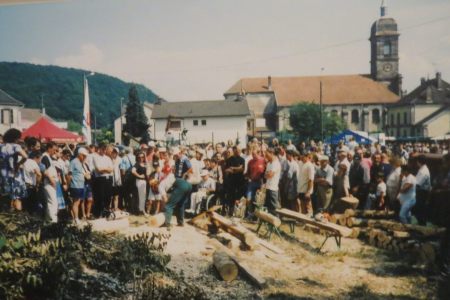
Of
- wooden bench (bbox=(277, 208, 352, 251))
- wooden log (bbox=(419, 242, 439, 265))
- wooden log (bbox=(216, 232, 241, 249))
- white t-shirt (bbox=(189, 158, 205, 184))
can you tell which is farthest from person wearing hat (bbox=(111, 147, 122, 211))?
wooden log (bbox=(419, 242, 439, 265))

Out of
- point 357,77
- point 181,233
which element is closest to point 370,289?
point 181,233

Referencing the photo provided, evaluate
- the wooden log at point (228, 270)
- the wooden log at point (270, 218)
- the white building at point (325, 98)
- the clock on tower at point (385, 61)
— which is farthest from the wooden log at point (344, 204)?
the clock on tower at point (385, 61)

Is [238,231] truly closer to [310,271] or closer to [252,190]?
[310,271]

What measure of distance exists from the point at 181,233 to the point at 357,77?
178ft

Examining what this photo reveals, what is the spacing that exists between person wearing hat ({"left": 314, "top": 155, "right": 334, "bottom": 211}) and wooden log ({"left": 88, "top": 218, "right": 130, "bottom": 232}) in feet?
12.8

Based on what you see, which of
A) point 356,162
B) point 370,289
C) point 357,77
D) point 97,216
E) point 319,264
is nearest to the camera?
point 370,289

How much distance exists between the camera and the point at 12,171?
20.3 ft

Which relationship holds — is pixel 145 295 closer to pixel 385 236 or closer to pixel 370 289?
pixel 370 289

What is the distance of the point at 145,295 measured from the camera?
12.4 ft

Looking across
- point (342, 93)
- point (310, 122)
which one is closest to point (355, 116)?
point (342, 93)

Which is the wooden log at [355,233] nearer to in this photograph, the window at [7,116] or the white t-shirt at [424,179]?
the white t-shirt at [424,179]

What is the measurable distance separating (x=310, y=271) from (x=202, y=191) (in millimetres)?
3742

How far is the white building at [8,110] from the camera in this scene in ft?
27.2

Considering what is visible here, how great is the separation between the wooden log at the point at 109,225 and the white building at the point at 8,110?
3647mm
